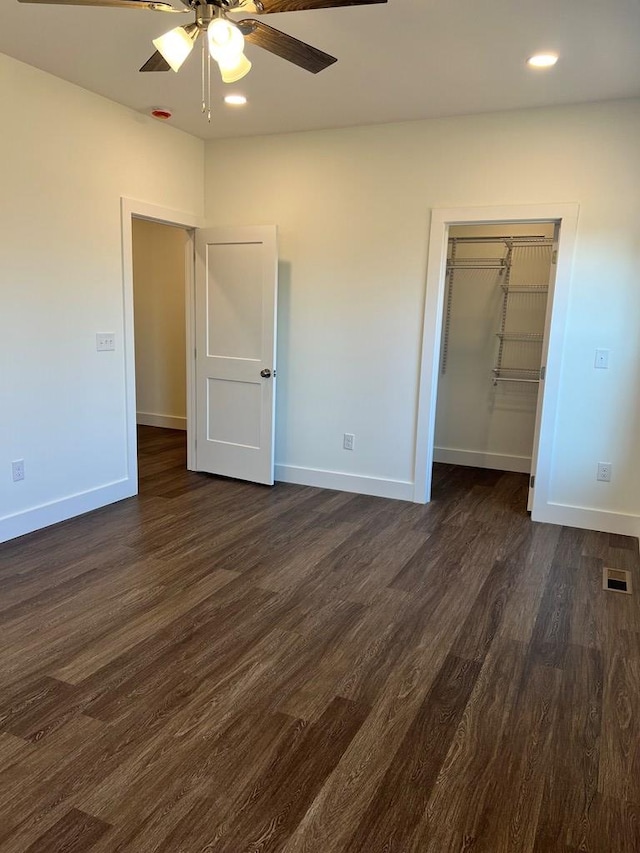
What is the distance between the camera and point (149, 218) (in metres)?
4.32

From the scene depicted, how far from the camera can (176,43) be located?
6.91ft

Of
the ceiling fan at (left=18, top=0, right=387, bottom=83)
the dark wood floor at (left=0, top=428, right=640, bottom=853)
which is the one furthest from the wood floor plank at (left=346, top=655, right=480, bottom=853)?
the ceiling fan at (left=18, top=0, right=387, bottom=83)

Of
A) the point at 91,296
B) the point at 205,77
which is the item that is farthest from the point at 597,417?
the point at 91,296

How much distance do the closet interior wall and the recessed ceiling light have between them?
7.21ft

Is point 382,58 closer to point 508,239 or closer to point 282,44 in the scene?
point 282,44

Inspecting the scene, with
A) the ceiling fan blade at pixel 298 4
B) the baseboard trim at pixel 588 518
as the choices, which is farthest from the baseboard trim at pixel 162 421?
the ceiling fan blade at pixel 298 4

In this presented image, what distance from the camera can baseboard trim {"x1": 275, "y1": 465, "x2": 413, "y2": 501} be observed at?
4.52m

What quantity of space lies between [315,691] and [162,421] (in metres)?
5.25

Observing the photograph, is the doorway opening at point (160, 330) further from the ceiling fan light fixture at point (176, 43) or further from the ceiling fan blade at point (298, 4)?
the ceiling fan blade at point (298, 4)

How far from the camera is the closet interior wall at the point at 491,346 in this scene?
5.28m

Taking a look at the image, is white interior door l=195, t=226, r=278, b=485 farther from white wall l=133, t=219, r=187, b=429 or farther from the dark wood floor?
white wall l=133, t=219, r=187, b=429

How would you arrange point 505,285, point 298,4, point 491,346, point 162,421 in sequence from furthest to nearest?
point 162,421
point 491,346
point 505,285
point 298,4

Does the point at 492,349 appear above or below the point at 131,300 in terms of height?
below

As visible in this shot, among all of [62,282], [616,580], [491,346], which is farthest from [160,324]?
[616,580]
